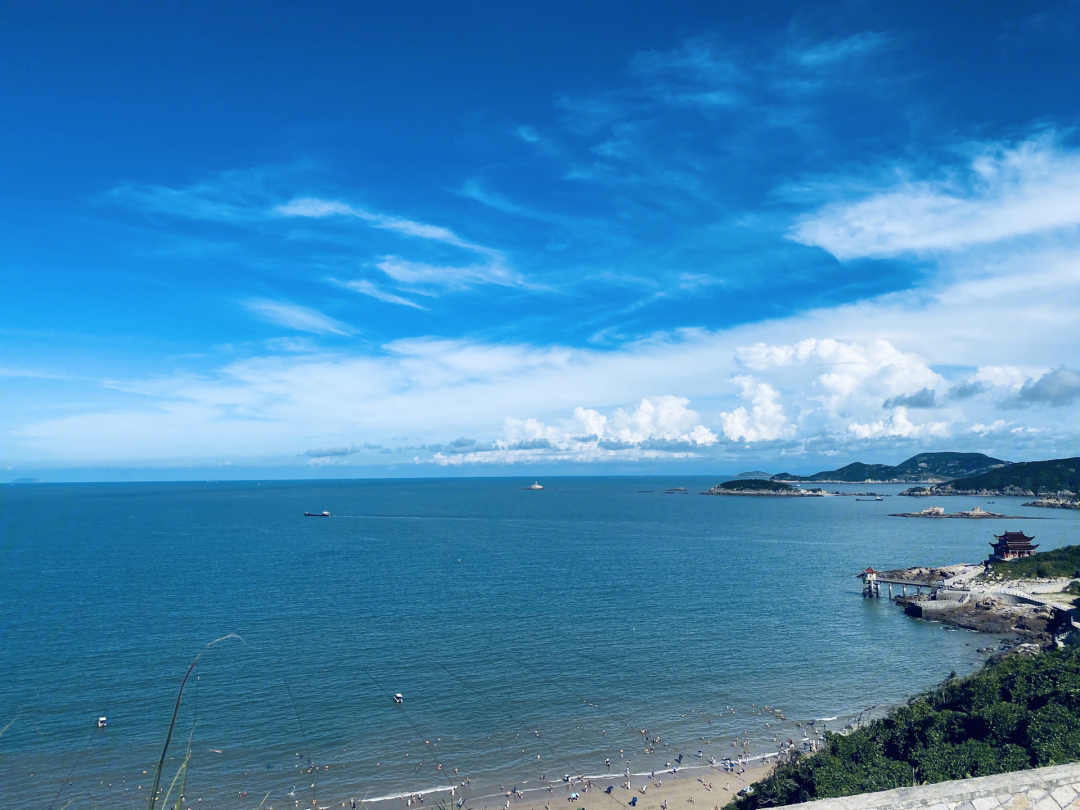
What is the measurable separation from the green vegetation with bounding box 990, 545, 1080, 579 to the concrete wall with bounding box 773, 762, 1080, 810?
74038mm

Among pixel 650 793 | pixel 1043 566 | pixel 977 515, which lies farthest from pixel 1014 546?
pixel 977 515

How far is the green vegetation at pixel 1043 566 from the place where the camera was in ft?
235

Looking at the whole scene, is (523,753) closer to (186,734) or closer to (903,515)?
(186,734)

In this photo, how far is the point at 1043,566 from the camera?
7369cm

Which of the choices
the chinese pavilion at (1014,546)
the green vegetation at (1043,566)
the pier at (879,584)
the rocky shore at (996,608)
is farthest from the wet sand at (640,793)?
the chinese pavilion at (1014,546)

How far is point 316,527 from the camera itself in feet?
498

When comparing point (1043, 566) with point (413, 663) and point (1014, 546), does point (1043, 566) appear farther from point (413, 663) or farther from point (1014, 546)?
point (413, 663)

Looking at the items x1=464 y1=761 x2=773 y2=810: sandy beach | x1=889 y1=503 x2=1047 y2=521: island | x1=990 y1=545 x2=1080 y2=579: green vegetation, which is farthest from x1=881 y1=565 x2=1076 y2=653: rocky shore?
x1=889 y1=503 x2=1047 y2=521: island

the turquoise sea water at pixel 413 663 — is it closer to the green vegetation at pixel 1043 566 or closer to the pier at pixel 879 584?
the pier at pixel 879 584

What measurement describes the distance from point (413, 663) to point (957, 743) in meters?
37.5

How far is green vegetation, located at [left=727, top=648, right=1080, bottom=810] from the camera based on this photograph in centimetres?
1973

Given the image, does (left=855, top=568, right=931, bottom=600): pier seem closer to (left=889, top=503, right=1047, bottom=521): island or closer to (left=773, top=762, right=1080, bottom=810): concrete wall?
(left=773, top=762, right=1080, bottom=810): concrete wall

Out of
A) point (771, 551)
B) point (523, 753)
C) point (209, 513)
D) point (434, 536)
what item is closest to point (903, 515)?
point (771, 551)

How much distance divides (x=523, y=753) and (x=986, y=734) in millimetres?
23436
